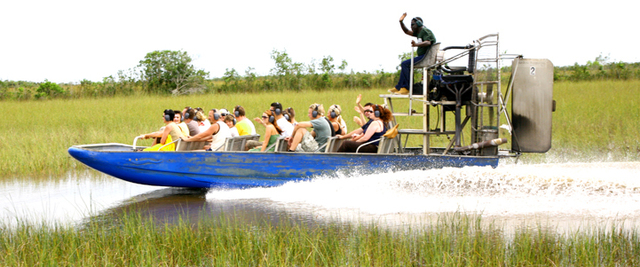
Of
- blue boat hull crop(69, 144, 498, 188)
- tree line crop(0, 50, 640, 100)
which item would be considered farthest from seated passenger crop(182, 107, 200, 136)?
tree line crop(0, 50, 640, 100)

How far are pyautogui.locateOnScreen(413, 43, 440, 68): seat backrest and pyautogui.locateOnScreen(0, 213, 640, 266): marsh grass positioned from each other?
11.4 feet

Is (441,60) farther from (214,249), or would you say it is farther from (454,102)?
(214,249)

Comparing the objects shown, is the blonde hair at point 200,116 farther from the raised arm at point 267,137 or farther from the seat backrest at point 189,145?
the raised arm at point 267,137

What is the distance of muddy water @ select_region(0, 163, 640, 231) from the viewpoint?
726 cm

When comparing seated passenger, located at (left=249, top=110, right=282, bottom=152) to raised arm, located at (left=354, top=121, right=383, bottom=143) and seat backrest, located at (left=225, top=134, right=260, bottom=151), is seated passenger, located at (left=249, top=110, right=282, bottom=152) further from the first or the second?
raised arm, located at (left=354, top=121, right=383, bottom=143)

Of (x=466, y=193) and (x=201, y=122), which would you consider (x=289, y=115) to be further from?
(x=466, y=193)

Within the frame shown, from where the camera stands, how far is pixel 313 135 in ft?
32.3

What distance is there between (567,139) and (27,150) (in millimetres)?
12268

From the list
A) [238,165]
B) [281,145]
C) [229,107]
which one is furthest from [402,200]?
→ [229,107]

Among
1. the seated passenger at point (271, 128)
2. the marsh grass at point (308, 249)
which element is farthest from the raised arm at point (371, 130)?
the marsh grass at point (308, 249)

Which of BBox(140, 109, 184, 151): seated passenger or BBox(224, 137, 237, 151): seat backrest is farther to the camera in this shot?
BBox(140, 109, 184, 151): seated passenger

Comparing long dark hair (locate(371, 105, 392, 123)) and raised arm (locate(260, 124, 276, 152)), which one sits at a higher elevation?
long dark hair (locate(371, 105, 392, 123))

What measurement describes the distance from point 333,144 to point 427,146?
1.41 m

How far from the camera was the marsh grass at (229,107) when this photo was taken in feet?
40.7
